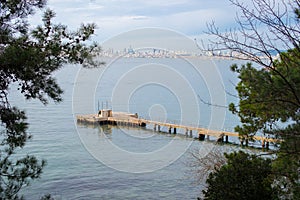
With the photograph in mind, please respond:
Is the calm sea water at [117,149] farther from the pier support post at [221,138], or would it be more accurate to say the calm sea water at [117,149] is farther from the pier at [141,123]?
the pier support post at [221,138]

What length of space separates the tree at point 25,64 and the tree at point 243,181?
10.1 feet

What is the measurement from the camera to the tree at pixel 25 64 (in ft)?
15.0

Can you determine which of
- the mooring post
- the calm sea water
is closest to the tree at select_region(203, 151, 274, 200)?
the calm sea water

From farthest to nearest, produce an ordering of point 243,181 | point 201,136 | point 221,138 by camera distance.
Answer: point 201,136
point 221,138
point 243,181

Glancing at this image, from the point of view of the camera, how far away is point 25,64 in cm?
450

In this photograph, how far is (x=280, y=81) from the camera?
455 cm

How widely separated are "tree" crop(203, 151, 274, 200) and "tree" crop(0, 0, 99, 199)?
3.09m

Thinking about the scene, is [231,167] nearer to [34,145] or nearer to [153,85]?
[34,145]

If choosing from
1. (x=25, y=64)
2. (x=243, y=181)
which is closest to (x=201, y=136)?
(x=243, y=181)

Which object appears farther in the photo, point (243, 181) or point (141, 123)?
point (141, 123)

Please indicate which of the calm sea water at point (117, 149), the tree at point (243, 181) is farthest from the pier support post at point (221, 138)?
the tree at point (243, 181)

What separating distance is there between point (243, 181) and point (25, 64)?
4.09 metres

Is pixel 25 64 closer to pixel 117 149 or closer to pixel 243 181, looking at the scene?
pixel 243 181

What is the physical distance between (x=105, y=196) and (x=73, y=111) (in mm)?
25380
